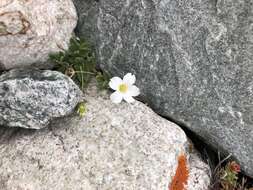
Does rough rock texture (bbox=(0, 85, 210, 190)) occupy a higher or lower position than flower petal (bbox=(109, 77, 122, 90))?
lower

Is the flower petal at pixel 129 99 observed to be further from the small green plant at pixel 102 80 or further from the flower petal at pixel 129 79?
the small green plant at pixel 102 80

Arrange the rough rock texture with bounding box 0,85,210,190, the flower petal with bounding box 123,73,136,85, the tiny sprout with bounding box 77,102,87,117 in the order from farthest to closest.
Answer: the flower petal with bounding box 123,73,136,85, the tiny sprout with bounding box 77,102,87,117, the rough rock texture with bounding box 0,85,210,190

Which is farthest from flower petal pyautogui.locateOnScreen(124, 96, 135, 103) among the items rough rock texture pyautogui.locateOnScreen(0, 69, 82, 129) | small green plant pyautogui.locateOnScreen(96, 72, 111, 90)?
rough rock texture pyautogui.locateOnScreen(0, 69, 82, 129)

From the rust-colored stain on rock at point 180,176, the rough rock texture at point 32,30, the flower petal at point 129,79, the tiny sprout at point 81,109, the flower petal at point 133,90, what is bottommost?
the rust-colored stain on rock at point 180,176

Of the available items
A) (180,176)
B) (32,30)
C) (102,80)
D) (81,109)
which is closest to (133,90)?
(102,80)

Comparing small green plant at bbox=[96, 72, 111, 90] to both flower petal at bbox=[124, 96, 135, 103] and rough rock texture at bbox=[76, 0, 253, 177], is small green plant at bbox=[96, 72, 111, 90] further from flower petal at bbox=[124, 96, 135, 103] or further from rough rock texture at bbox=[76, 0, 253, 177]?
flower petal at bbox=[124, 96, 135, 103]

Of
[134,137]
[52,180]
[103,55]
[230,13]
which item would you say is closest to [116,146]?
[134,137]

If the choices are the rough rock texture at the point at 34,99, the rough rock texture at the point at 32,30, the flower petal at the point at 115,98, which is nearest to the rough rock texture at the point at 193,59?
the flower petal at the point at 115,98
